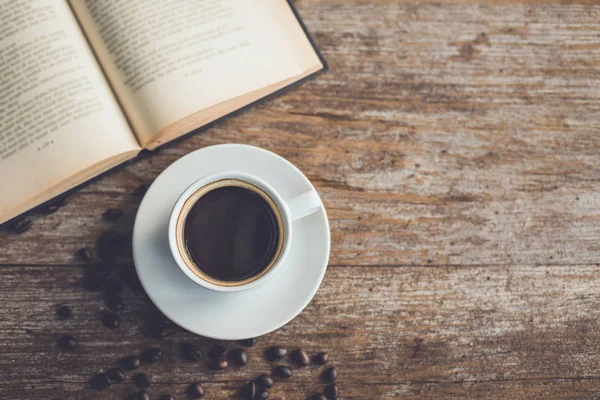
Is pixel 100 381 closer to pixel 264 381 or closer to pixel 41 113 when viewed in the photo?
pixel 264 381

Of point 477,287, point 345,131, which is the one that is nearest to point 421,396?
point 477,287

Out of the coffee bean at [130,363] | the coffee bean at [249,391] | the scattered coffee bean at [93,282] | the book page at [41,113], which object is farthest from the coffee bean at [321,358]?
the book page at [41,113]

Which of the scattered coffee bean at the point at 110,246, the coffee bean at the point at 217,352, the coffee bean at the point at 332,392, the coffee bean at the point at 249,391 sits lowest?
the coffee bean at the point at 332,392

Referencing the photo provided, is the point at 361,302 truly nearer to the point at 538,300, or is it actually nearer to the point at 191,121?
the point at 538,300

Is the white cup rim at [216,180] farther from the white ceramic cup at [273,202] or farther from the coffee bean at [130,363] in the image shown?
the coffee bean at [130,363]

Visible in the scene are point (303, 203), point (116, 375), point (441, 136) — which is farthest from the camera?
point (441, 136)

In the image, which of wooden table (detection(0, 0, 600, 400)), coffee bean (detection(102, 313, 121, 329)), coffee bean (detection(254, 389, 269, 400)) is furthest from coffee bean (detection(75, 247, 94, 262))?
coffee bean (detection(254, 389, 269, 400))

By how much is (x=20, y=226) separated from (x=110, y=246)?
0.17m

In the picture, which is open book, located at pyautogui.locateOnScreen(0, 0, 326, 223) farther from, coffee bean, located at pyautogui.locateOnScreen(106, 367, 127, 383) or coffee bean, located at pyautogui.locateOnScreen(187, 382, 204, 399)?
coffee bean, located at pyautogui.locateOnScreen(187, 382, 204, 399)

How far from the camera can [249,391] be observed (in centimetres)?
100

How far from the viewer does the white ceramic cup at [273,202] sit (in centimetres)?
84

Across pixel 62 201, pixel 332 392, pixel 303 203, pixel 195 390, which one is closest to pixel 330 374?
pixel 332 392

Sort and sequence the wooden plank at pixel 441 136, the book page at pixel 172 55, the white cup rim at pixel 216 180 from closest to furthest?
the white cup rim at pixel 216 180 → the book page at pixel 172 55 → the wooden plank at pixel 441 136

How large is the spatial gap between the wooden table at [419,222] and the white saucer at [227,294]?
12 centimetres
